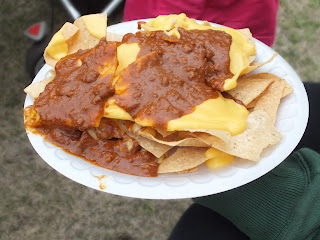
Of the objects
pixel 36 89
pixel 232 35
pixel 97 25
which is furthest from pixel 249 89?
pixel 36 89

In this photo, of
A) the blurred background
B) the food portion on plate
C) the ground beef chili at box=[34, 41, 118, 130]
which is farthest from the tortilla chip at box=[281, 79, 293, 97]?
the blurred background

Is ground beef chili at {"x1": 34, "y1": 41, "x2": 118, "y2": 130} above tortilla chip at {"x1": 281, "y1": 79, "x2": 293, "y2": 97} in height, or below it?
above

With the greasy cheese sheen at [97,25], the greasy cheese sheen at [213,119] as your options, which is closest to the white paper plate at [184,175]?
the greasy cheese sheen at [213,119]

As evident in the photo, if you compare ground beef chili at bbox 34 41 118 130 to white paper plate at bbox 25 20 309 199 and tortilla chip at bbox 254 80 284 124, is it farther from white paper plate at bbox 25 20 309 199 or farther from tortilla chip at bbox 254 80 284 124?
tortilla chip at bbox 254 80 284 124

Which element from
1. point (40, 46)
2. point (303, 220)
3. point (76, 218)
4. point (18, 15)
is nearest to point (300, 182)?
point (303, 220)

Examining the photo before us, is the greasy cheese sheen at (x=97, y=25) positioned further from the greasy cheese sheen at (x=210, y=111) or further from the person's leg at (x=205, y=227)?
the person's leg at (x=205, y=227)

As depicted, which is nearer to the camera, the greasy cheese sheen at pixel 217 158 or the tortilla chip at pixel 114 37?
the greasy cheese sheen at pixel 217 158
